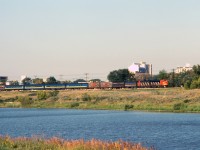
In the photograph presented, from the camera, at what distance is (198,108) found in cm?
9606

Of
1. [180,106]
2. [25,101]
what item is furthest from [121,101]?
[25,101]

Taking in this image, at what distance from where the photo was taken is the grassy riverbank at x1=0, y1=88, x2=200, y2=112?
10656 centimetres

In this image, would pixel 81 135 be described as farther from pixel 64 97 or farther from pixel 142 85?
pixel 142 85

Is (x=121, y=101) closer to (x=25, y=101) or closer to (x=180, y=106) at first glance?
(x=180, y=106)

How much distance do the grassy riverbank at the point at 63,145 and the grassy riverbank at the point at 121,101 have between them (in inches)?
2442

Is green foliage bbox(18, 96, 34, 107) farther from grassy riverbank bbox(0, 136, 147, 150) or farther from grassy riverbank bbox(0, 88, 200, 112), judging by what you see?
grassy riverbank bbox(0, 136, 147, 150)

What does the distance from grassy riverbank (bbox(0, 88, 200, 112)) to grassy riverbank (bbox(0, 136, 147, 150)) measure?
62.0 meters

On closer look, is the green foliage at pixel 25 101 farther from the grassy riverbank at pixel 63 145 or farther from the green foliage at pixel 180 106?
the grassy riverbank at pixel 63 145

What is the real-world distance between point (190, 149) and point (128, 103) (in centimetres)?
8032

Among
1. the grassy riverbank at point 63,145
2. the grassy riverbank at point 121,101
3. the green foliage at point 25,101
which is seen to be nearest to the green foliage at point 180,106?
the grassy riverbank at point 121,101

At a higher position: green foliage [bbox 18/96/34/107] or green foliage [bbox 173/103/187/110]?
green foliage [bbox 18/96/34/107]

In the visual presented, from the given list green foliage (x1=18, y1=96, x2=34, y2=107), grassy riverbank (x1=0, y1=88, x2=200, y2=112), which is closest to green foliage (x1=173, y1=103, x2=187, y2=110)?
grassy riverbank (x1=0, y1=88, x2=200, y2=112)

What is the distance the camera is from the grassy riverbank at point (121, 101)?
10656 cm

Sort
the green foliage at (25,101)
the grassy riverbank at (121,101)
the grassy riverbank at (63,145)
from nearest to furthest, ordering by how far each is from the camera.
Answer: the grassy riverbank at (63,145)
the grassy riverbank at (121,101)
the green foliage at (25,101)
